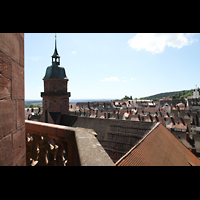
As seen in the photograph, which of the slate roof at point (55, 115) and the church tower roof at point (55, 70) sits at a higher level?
the church tower roof at point (55, 70)

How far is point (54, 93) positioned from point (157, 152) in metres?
18.6

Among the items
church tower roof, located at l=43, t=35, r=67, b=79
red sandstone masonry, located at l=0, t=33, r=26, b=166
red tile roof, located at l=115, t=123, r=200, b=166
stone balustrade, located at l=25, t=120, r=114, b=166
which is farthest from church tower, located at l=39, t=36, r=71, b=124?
red sandstone masonry, located at l=0, t=33, r=26, b=166

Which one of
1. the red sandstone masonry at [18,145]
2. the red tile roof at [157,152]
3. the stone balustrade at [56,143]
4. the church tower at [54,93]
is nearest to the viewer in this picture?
the red sandstone masonry at [18,145]

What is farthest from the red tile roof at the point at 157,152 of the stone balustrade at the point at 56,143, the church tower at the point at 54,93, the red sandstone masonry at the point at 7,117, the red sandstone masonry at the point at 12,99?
the church tower at the point at 54,93

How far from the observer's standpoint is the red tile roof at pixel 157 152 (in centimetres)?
847

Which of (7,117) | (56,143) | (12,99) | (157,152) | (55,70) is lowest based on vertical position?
(157,152)

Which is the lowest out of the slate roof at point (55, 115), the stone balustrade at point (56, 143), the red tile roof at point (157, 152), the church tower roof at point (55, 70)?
the red tile roof at point (157, 152)

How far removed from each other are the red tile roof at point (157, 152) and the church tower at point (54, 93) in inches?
632

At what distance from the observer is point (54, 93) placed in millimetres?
23953

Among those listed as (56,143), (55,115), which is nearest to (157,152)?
(56,143)

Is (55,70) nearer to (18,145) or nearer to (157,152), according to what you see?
(157,152)

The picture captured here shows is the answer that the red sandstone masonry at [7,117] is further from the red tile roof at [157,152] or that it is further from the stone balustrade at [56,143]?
the red tile roof at [157,152]
